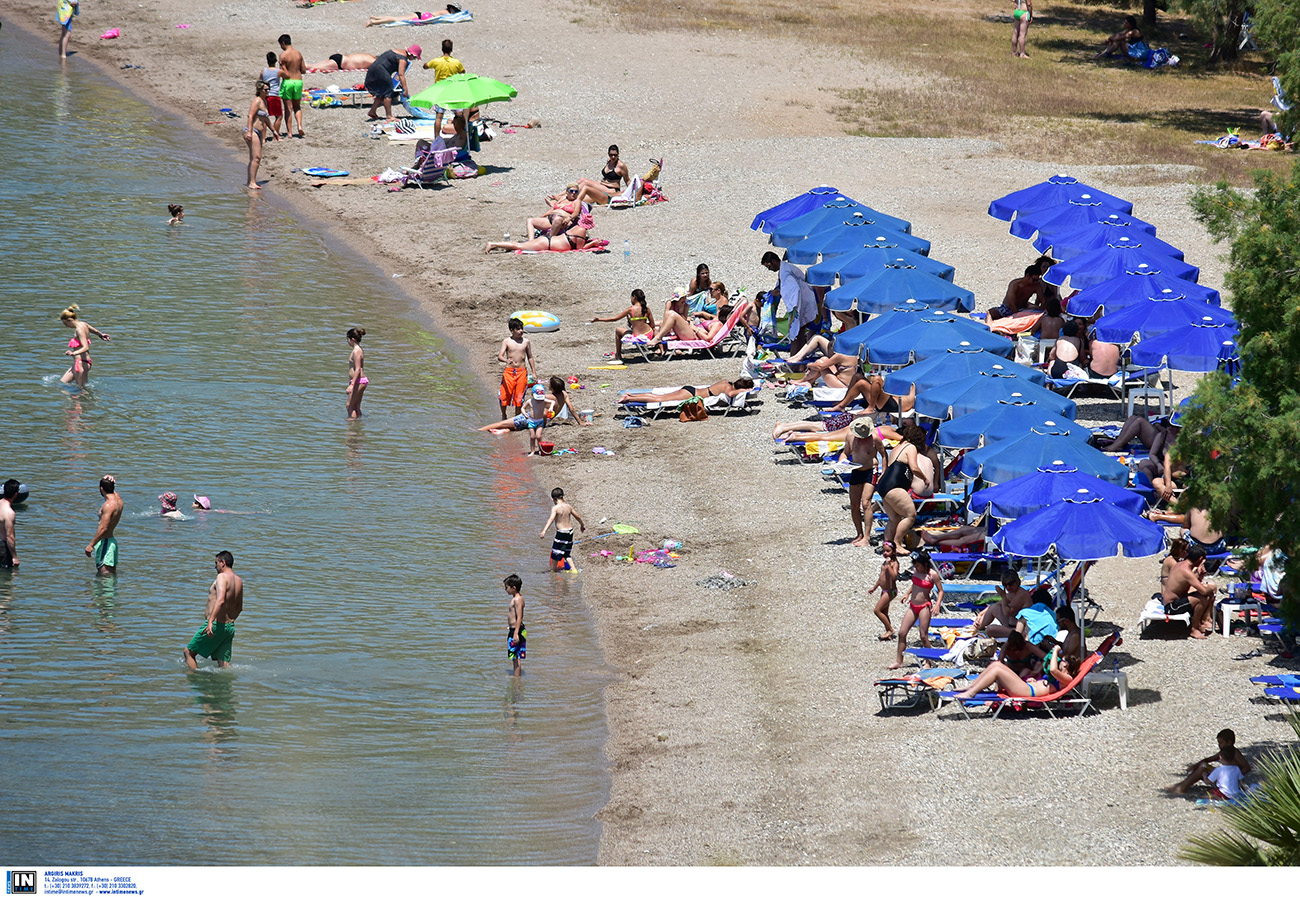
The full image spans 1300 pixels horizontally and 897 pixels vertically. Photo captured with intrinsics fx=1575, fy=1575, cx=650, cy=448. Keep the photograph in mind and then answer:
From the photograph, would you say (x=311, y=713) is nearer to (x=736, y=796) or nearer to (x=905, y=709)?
(x=736, y=796)

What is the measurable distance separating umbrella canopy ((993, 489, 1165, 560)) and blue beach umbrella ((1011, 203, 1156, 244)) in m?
9.54

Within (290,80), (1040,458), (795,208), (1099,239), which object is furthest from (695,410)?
(290,80)

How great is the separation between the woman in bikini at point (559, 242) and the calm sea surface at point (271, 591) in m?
3.05

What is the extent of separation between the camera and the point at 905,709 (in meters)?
14.4

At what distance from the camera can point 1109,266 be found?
834 inches

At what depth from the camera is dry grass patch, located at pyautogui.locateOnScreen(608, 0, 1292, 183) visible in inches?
1433

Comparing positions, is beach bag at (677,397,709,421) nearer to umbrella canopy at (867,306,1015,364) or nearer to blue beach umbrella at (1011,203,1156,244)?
umbrella canopy at (867,306,1015,364)

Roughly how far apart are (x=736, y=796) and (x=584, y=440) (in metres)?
→ 9.79

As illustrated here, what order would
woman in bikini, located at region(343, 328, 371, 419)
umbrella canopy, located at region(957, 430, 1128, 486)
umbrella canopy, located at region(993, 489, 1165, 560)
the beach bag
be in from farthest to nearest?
1. the beach bag
2. woman in bikini, located at region(343, 328, 371, 419)
3. umbrella canopy, located at region(957, 430, 1128, 486)
4. umbrella canopy, located at region(993, 489, 1165, 560)

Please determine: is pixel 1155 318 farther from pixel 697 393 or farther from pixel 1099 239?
pixel 697 393

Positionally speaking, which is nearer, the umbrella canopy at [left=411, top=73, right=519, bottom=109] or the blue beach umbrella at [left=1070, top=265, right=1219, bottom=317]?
the blue beach umbrella at [left=1070, top=265, right=1219, bottom=317]

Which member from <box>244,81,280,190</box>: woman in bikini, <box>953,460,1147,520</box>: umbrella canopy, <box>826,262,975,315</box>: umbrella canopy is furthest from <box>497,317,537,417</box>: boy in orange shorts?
<box>244,81,280,190</box>: woman in bikini
